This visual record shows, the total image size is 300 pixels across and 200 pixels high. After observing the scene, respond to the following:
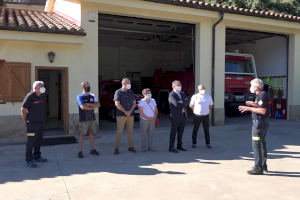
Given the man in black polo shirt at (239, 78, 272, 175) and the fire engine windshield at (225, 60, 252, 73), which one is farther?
the fire engine windshield at (225, 60, 252, 73)

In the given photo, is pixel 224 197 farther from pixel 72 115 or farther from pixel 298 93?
pixel 298 93

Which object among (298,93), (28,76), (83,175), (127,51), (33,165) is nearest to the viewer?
(83,175)

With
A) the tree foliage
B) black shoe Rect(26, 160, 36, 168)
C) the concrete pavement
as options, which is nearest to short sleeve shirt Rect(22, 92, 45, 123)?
black shoe Rect(26, 160, 36, 168)

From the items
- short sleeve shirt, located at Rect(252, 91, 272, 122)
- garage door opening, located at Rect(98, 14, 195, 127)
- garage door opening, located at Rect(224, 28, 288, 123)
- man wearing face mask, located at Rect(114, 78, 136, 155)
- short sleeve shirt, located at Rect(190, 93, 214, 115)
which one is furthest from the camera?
garage door opening, located at Rect(98, 14, 195, 127)

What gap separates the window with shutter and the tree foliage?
1781 centimetres

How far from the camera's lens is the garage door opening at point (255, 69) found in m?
12.2

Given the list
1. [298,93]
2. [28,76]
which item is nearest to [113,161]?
[28,76]

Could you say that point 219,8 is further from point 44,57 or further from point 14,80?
point 14,80

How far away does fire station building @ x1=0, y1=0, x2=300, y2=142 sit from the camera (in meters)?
8.16

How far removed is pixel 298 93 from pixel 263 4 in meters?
10.8

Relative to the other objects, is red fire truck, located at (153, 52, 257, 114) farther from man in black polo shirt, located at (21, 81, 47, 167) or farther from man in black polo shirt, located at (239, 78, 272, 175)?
man in black polo shirt, located at (21, 81, 47, 167)

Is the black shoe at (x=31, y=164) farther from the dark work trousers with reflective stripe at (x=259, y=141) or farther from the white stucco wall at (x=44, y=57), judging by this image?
the dark work trousers with reflective stripe at (x=259, y=141)

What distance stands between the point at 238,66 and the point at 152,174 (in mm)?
8934

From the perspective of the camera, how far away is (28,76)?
8.28 metres
